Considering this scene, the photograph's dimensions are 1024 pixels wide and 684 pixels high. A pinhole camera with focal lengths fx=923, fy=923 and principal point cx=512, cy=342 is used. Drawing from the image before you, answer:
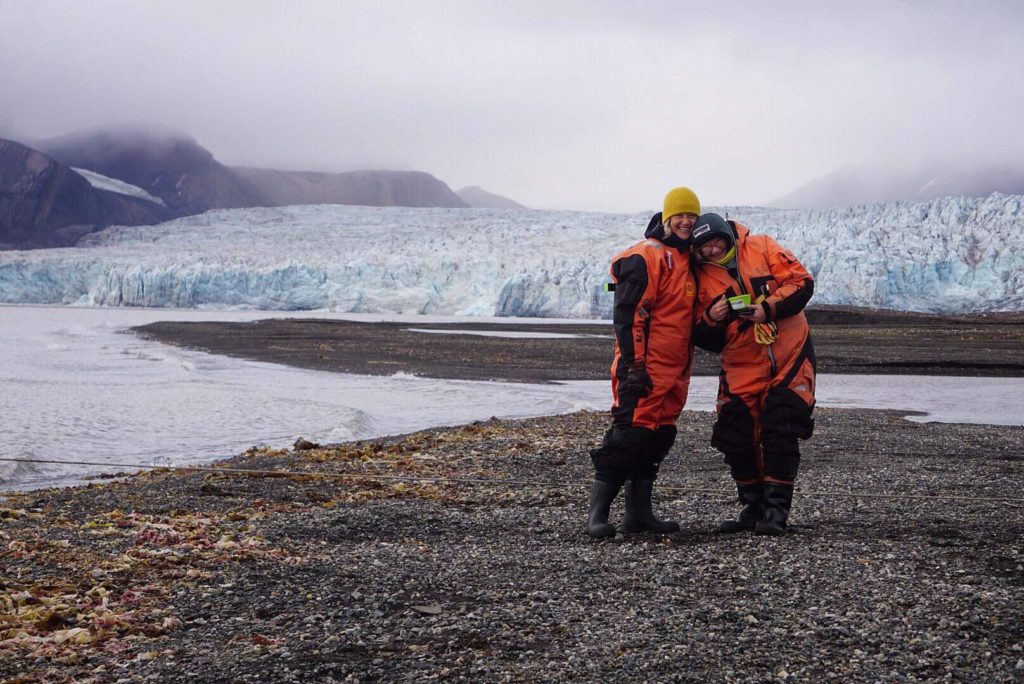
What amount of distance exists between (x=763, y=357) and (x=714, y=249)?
1.95 feet

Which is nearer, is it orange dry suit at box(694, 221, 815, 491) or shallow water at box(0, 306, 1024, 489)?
orange dry suit at box(694, 221, 815, 491)

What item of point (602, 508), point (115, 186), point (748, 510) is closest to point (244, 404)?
point (602, 508)

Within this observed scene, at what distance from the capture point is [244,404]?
15.2 m

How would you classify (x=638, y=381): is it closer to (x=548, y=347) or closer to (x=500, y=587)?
(x=500, y=587)

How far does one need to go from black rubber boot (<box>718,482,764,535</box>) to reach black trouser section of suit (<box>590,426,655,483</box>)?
49 cm

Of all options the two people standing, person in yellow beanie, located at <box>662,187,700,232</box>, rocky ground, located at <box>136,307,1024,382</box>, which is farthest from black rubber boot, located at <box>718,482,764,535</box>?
rocky ground, located at <box>136,307,1024,382</box>

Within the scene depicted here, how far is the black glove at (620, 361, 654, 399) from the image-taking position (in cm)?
453

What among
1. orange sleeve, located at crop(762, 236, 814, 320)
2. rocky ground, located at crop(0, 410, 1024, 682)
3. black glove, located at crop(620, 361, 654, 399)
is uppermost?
orange sleeve, located at crop(762, 236, 814, 320)

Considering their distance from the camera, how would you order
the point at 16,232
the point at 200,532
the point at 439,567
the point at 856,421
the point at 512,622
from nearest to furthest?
1. the point at 512,622
2. the point at 439,567
3. the point at 200,532
4. the point at 856,421
5. the point at 16,232

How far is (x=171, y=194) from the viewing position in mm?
188250

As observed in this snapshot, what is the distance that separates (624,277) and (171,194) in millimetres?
198827

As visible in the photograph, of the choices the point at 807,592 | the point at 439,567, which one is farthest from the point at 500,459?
the point at 807,592

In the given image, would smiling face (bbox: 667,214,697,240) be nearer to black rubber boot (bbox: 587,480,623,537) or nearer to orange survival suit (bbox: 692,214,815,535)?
orange survival suit (bbox: 692,214,815,535)

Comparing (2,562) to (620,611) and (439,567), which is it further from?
(620,611)
